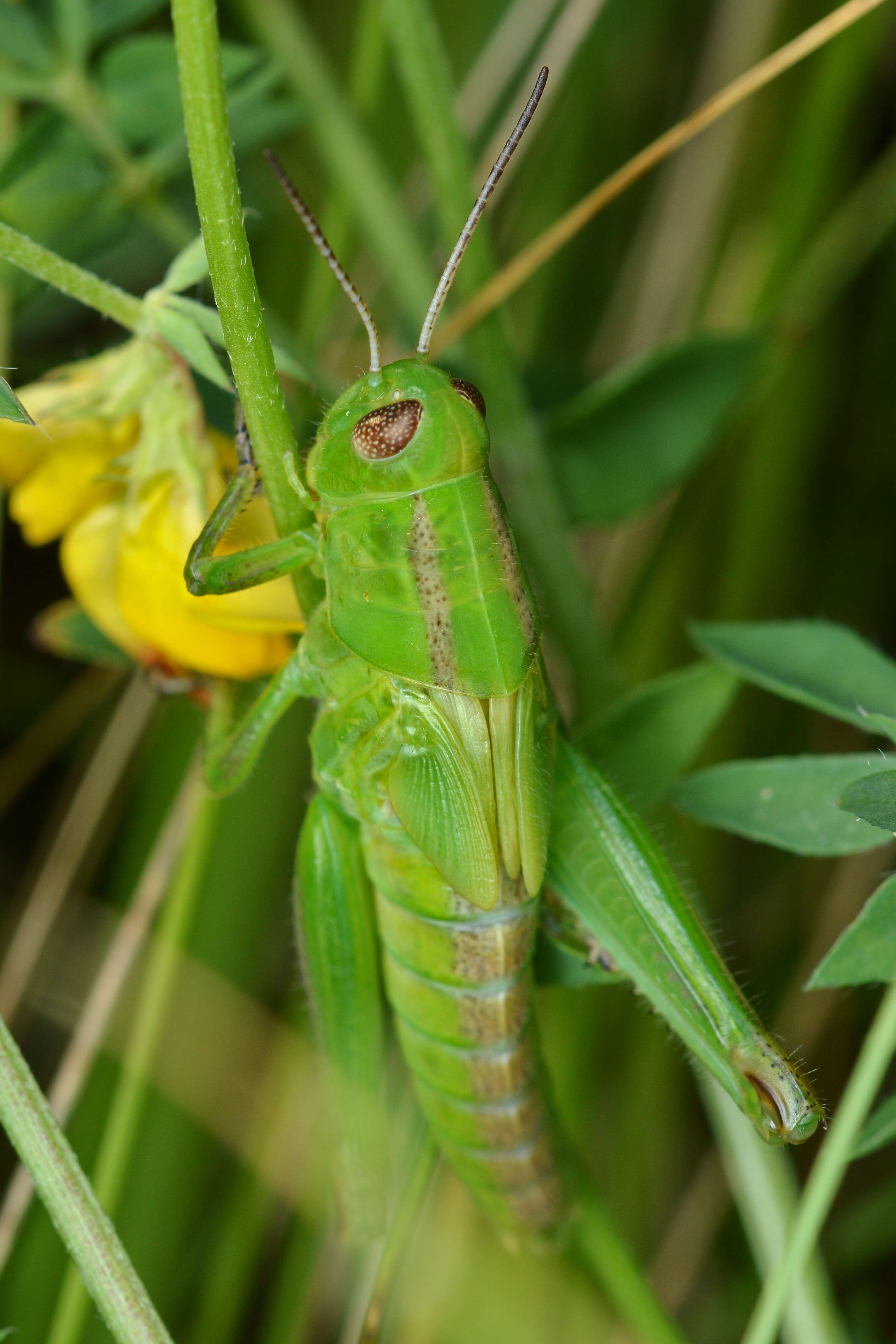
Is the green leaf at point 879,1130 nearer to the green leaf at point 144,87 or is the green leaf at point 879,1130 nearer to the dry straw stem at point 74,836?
the dry straw stem at point 74,836

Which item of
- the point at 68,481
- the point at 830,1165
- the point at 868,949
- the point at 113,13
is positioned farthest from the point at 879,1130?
the point at 113,13

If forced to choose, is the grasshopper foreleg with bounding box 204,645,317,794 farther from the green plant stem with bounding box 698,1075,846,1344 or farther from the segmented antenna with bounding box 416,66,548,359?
the green plant stem with bounding box 698,1075,846,1344

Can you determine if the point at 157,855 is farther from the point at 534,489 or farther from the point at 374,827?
the point at 534,489

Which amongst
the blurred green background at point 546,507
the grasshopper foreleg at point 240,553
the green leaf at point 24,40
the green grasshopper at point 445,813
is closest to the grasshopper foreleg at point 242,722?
the green grasshopper at point 445,813

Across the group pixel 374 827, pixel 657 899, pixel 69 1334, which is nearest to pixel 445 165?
pixel 374 827

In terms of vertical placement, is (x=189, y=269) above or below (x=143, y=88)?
below

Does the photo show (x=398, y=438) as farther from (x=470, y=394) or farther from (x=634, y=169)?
(x=634, y=169)
